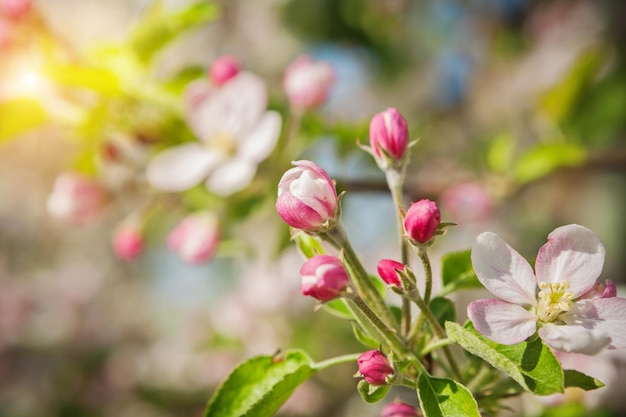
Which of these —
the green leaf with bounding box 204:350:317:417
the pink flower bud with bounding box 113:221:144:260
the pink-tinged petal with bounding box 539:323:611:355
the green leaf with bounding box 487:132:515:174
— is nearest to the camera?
the pink-tinged petal with bounding box 539:323:611:355

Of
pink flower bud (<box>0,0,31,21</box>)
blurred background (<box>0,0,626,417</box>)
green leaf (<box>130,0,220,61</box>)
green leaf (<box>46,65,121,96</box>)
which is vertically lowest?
blurred background (<box>0,0,626,417</box>)

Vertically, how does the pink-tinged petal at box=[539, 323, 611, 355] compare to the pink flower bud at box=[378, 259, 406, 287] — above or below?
below

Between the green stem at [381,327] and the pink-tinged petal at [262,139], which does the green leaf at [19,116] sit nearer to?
the pink-tinged petal at [262,139]

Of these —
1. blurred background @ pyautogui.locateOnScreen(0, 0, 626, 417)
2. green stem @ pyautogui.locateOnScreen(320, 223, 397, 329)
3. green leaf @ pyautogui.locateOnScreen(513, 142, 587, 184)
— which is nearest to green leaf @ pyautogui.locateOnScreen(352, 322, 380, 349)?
green stem @ pyautogui.locateOnScreen(320, 223, 397, 329)

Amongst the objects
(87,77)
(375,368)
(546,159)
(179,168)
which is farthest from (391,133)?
(546,159)

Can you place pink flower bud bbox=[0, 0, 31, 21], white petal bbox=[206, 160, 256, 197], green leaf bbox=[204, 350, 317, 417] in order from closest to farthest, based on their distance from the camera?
green leaf bbox=[204, 350, 317, 417]
white petal bbox=[206, 160, 256, 197]
pink flower bud bbox=[0, 0, 31, 21]

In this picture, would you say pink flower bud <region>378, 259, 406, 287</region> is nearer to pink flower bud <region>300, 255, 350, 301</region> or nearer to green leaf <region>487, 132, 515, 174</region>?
pink flower bud <region>300, 255, 350, 301</region>

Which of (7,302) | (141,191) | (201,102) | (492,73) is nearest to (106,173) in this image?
(141,191)

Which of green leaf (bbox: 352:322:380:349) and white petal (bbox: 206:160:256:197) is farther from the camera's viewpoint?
white petal (bbox: 206:160:256:197)
